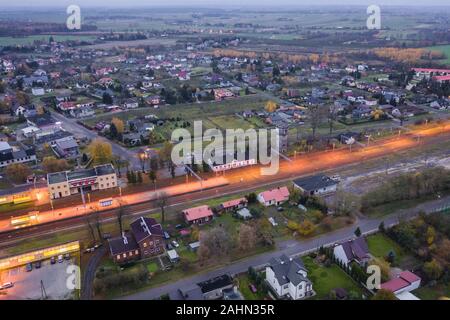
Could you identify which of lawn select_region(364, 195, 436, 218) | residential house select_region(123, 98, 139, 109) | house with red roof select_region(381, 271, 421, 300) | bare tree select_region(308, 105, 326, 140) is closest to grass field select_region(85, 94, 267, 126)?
residential house select_region(123, 98, 139, 109)

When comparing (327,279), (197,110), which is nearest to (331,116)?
(197,110)

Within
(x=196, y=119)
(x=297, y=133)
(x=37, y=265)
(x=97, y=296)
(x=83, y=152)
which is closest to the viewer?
(x=97, y=296)

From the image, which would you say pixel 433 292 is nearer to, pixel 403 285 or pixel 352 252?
pixel 403 285

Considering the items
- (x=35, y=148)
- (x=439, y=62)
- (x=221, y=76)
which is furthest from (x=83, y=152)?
(x=439, y=62)

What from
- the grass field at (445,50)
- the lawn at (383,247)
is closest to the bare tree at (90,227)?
the lawn at (383,247)

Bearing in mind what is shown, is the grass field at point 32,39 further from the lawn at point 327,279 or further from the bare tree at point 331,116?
the lawn at point 327,279

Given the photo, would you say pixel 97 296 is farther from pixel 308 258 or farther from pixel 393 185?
pixel 393 185

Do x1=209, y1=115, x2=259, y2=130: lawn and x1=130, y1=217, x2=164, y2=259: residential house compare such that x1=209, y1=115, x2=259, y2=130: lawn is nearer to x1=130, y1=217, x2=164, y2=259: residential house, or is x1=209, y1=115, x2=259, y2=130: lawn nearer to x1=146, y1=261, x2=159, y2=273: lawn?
x1=130, y1=217, x2=164, y2=259: residential house
